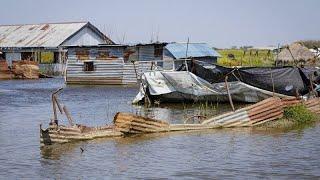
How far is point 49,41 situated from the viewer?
1613 inches

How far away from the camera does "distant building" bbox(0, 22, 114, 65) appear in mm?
40644

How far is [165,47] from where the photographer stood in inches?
1204

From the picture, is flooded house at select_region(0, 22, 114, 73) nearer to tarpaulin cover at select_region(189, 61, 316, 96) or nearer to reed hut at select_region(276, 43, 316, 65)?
reed hut at select_region(276, 43, 316, 65)

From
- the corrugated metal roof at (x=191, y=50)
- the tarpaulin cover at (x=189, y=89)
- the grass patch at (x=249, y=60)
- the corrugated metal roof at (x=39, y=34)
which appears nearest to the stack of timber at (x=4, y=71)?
the corrugated metal roof at (x=39, y=34)

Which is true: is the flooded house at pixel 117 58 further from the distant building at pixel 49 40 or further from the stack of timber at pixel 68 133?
the stack of timber at pixel 68 133

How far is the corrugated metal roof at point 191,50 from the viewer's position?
3021cm

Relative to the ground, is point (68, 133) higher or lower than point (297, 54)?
lower

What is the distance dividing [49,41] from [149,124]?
30293mm

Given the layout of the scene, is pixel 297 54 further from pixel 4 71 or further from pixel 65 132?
pixel 65 132

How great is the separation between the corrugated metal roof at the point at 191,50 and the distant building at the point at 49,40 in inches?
457

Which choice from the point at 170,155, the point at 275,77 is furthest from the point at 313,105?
the point at 170,155

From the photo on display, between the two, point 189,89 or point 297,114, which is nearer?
point 297,114

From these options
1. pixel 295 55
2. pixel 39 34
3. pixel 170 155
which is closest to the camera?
pixel 170 155

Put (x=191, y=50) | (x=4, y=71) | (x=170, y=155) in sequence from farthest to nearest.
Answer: (x=4, y=71)
(x=191, y=50)
(x=170, y=155)
